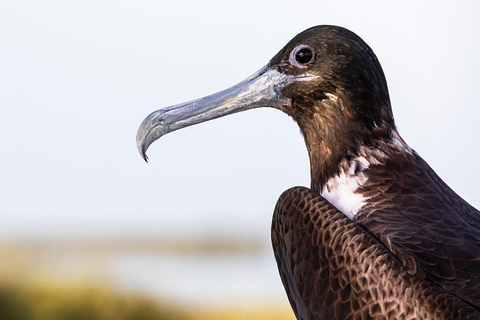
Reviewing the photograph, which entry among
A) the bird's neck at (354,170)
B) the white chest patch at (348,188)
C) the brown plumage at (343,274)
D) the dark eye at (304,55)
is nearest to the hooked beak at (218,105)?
the dark eye at (304,55)

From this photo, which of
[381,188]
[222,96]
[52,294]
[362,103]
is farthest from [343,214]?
[52,294]

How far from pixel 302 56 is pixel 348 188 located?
0.60 meters

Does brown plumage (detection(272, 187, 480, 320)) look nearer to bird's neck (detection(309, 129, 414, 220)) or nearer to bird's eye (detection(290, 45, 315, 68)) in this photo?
bird's neck (detection(309, 129, 414, 220))

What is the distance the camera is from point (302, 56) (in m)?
3.51

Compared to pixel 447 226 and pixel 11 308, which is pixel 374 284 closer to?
pixel 447 226

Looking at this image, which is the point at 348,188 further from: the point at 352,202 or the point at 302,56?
the point at 302,56

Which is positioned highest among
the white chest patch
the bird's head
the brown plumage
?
the bird's head

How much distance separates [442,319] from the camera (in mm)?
2600

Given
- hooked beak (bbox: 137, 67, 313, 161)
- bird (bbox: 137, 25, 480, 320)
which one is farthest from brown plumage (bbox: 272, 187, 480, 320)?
hooked beak (bbox: 137, 67, 313, 161)

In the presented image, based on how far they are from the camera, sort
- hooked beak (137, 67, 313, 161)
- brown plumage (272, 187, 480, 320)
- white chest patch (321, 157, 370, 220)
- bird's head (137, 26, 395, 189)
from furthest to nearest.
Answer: hooked beak (137, 67, 313, 161) → bird's head (137, 26, 395, 189) → white chest patch (321, 157, 370, 220) → brown plumage (272, 187, 480, 320)

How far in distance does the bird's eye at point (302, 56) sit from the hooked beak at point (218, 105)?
93 mm

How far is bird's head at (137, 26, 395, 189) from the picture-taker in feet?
11.2

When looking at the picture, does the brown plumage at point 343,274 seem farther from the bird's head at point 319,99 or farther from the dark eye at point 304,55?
the dark eye at point 304,55

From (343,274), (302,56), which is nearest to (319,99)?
(302,56)
